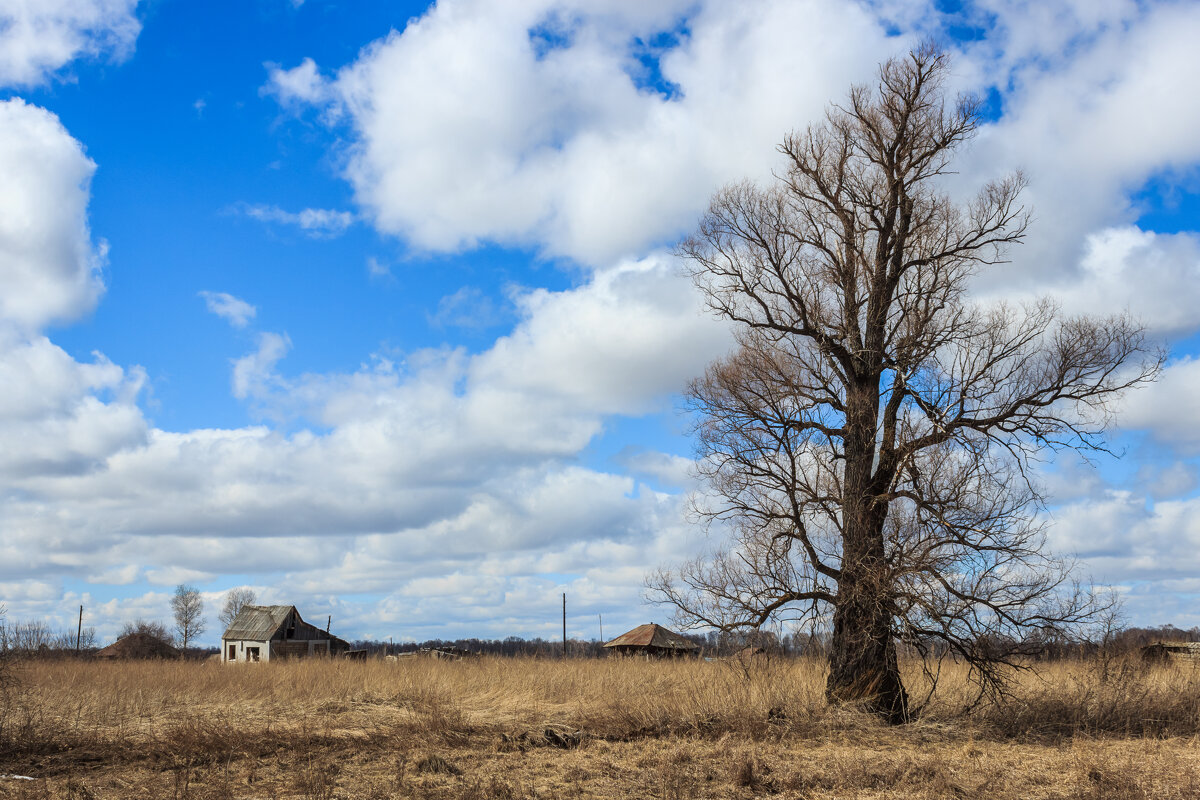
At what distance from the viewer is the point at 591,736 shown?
1543 cm

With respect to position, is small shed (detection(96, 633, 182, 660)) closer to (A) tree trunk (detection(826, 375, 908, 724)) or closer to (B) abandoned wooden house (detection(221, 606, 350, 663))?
(B) abandoned wooden house (detection(221, 606, 350, 663))

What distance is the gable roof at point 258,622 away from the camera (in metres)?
60.5

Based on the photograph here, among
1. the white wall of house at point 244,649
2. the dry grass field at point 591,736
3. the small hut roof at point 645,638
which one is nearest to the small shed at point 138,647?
the white wall of house at point 244,649

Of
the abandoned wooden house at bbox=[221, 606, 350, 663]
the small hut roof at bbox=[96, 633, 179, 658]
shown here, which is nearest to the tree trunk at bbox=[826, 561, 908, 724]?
the abandoned wooden house at bbox=[221, 606, 350, 663]

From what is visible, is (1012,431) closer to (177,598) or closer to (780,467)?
(780,467)

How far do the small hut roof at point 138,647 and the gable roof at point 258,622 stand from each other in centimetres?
408

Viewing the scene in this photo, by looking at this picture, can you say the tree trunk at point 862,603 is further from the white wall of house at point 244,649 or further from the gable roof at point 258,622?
the gable roof at point 258,622

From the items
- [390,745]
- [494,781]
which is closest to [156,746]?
[390,745]

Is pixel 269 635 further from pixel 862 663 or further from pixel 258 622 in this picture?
pixel 862 663

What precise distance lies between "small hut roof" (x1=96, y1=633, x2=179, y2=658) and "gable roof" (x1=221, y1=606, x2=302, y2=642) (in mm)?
4076

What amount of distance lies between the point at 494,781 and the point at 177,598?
93.1 metres

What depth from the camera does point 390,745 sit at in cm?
1434

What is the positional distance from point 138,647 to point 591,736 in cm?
5830

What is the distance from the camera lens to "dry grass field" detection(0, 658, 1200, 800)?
11094 mm
